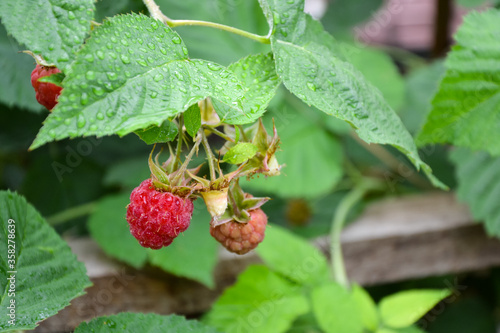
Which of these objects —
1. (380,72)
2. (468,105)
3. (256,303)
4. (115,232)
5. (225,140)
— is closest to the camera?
(225,140)

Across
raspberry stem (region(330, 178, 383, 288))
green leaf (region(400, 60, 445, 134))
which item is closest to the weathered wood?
raspberry stem (region(330, 178, 383, 288))

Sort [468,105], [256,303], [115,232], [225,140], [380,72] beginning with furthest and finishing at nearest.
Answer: [380,72] → [115,232] → [256,303] → [468,105] → [225,140]

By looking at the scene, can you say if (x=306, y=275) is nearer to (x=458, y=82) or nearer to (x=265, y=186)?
(x=265, y=186)

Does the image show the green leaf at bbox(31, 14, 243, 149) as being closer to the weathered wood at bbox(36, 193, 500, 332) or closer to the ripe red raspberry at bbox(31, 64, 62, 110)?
the ripe red raspberry at bbox(31, 64, 62, 110)

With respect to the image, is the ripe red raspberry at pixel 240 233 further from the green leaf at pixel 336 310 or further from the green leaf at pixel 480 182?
the green leaf at pixel 480 182

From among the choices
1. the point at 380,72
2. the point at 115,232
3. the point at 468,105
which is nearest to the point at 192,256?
the point at 115,232

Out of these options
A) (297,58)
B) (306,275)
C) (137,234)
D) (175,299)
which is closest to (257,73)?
(297,58)

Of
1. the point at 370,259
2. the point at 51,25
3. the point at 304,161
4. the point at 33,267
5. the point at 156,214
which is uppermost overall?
the point at 51,25

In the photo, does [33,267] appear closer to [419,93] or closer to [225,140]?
[225,140]
